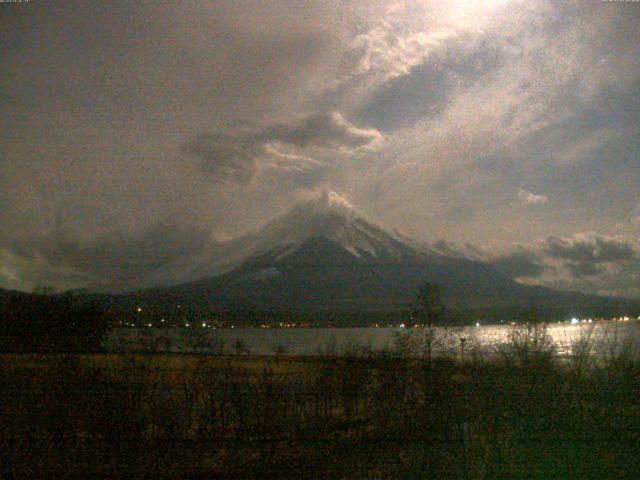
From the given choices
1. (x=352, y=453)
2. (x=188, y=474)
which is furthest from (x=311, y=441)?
(x=188, y=474)

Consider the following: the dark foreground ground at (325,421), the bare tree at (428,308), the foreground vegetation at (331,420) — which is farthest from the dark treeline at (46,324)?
the bare tree at (428,308)

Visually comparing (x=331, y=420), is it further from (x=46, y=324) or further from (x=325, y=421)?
(x=46, y=324)

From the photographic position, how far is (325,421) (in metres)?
8.39

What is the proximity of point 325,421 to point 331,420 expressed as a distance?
0.11 m

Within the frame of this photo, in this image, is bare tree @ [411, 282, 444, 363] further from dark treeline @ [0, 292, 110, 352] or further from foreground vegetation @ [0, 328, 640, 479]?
foreground vegetation @ [0, 328, 640, 479]

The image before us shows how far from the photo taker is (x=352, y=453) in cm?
741

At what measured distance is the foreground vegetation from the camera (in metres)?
6.74

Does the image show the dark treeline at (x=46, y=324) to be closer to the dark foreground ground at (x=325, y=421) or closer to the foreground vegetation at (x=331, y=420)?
the dark foreground ground at (x=325, y=421)

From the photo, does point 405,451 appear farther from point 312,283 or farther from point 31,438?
point 312,283

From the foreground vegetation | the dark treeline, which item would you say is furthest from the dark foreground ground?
the dark treeline

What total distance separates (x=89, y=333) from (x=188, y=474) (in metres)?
11.2

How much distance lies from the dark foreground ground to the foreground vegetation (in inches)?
0.7

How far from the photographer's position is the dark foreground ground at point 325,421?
22.1ft

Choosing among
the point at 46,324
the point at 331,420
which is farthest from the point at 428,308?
the point at 331,420
